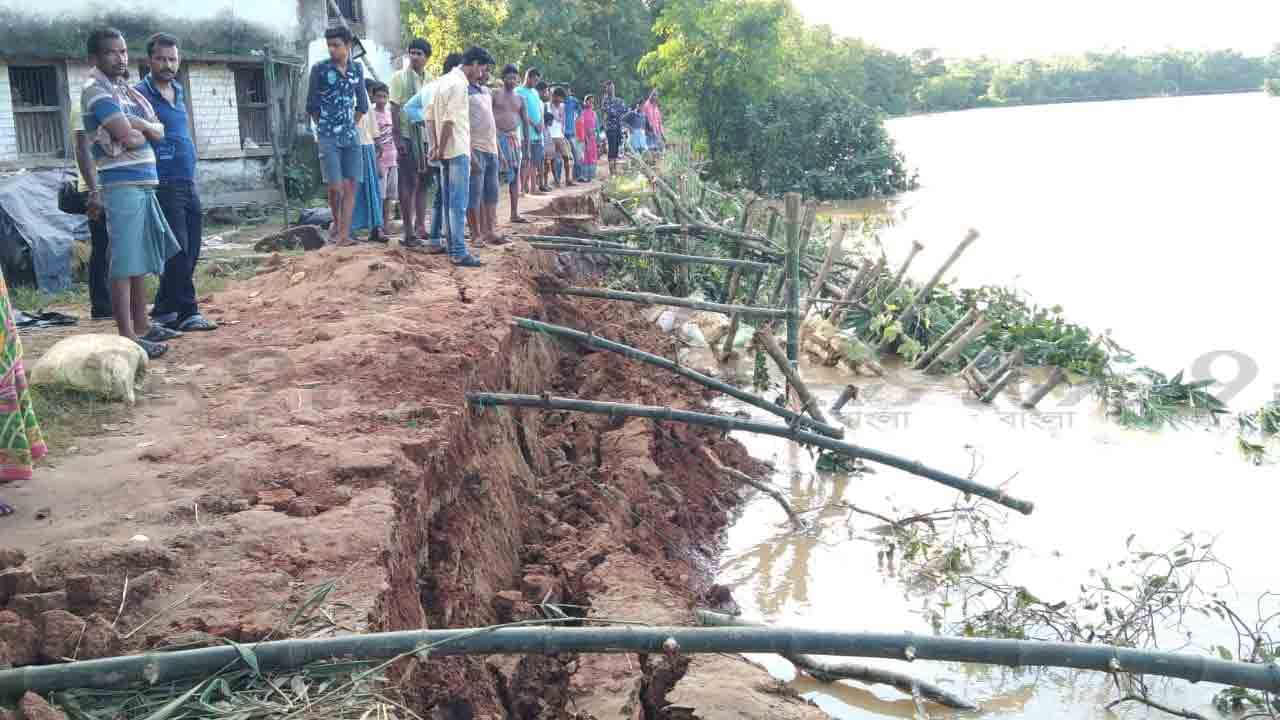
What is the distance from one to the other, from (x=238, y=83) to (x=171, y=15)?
160cm

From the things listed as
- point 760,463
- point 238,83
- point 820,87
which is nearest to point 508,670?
point 760,463

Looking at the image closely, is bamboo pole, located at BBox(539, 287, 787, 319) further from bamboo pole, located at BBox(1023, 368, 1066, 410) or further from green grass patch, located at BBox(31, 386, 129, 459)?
green grass patch, located at BBox(31, 386, 129, 459)

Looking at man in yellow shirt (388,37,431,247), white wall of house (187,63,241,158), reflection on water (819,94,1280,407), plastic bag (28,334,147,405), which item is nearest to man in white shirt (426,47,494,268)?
man in yellow shirt (388,37,431,247)

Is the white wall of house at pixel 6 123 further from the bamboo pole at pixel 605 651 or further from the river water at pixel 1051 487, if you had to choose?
the bamboo pole at pixel 605 651

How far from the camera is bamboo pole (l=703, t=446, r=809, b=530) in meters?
6.21

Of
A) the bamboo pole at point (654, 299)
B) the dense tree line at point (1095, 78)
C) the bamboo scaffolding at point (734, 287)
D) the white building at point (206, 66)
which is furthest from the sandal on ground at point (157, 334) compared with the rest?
the dense tree line at point (1095, 78)

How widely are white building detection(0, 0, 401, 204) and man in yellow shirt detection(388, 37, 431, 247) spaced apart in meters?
5.23

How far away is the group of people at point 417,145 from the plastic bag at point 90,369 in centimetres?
316

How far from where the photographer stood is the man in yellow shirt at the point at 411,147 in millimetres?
8805

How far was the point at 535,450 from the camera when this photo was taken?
19.4ft

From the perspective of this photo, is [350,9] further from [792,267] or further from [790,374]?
[790,374]

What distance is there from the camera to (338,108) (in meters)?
7.65

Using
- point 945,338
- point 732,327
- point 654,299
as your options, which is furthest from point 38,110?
point 945,338

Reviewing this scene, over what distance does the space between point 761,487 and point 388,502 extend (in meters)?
3.03
